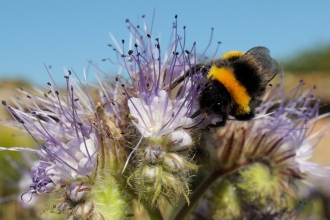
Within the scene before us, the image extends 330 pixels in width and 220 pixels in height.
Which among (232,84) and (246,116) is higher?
(232,84)

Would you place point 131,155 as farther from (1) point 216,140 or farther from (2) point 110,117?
(1) point 216,140

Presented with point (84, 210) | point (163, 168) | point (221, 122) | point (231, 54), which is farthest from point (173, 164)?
point (231, 54)

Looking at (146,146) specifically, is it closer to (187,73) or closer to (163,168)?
(163,168)

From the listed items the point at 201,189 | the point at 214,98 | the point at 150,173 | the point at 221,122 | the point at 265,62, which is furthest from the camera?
the point at 201,189

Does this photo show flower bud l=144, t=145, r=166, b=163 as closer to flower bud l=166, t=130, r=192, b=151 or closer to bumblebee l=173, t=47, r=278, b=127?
flower bud l=166, t=130, r=192, b=151

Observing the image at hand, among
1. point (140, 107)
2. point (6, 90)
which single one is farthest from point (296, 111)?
point (6, 90)

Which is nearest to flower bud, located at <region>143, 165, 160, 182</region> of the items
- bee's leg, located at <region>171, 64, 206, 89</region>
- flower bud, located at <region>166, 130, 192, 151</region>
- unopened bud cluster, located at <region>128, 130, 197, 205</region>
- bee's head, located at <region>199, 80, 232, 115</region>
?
unopened bud cluster, located at <region>128, 130, 197, 205</region>
